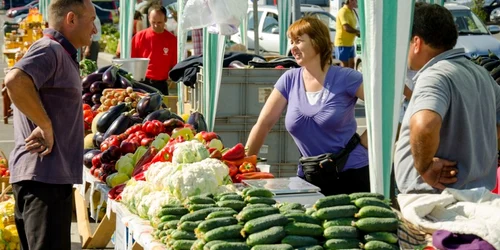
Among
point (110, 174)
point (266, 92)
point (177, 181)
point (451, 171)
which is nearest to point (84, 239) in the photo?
point (110, 174)

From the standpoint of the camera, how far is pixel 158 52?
12.1 metres

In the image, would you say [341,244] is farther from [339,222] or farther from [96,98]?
[96,98]

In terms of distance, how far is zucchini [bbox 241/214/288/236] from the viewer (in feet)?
11.7

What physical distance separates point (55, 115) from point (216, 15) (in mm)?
3688

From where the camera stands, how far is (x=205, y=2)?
8.22 m

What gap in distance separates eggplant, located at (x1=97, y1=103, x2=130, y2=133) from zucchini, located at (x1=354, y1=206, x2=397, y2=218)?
161 inches

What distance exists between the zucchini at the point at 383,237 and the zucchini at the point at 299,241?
212 mm

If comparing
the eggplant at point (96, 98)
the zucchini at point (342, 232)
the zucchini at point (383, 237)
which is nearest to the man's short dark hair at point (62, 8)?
the zucchini at point (342, 232)

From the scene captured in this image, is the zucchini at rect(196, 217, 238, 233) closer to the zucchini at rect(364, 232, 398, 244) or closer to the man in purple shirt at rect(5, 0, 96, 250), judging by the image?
the zucchini at rect(364, 232, 398, 244)

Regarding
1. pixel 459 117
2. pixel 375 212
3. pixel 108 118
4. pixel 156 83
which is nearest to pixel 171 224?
pixel 375 212

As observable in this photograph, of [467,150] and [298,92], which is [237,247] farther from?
[298,92]

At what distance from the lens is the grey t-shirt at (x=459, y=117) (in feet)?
13.5

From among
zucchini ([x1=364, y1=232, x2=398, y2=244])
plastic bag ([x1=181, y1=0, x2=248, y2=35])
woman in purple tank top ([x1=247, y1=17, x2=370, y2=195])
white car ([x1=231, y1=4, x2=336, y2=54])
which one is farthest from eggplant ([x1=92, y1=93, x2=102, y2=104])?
white car ([x1=231, y1=4, x2=336, y2=54])

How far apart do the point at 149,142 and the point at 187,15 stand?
2360 millimetres
